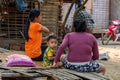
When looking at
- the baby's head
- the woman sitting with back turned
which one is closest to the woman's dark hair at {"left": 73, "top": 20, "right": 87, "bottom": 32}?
the woman sitting with back turned

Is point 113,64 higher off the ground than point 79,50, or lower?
lower

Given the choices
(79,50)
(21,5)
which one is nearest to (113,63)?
(21,5)

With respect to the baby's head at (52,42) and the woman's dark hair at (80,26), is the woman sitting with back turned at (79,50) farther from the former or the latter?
the baby's head at (52,42)

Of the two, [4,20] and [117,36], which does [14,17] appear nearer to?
[4,20]

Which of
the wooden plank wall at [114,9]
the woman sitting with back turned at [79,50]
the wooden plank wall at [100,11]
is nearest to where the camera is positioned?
the woman sitting with back turned at [79,50]

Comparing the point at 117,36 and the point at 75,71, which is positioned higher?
the point at 75,71

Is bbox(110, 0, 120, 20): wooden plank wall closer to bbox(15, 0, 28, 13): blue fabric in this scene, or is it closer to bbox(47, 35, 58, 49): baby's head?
bbox(15, 0, 28, 13): blue fabric

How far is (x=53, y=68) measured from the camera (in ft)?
20.9

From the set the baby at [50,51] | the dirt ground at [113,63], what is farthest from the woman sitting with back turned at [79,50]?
the dirt ground at [113,63]

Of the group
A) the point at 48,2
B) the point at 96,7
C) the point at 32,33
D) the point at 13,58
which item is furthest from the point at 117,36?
the point at 13,58

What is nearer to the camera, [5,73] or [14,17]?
[5,73]

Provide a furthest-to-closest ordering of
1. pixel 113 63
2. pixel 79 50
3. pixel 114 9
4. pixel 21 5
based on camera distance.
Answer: pixel 114 9
pixel 21 5
pixel 113 63
pixel 79 50

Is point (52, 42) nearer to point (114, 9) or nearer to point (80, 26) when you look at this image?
point (80, 26)

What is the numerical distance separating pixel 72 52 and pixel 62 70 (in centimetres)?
34
